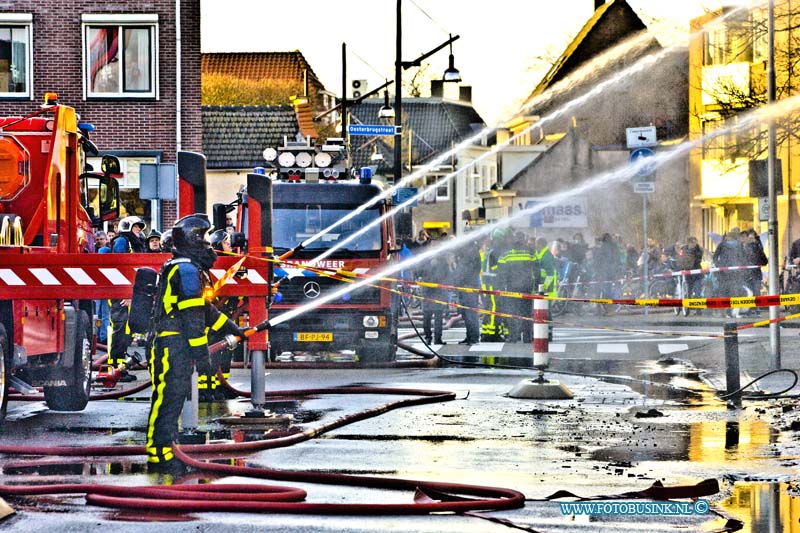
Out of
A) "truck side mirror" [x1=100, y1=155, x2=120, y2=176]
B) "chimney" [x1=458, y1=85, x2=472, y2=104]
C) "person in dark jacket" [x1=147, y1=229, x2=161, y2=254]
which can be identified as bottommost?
"person in dark jacket" [x1=147, y1=229, x2=161, y2=254]

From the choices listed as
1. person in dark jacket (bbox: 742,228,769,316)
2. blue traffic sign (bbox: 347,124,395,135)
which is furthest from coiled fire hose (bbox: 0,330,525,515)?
person in dark jacket (bbox: 742,228,769,316)

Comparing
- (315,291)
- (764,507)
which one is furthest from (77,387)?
(764,507)

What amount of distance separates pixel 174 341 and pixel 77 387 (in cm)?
411

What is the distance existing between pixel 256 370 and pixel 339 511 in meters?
4.68

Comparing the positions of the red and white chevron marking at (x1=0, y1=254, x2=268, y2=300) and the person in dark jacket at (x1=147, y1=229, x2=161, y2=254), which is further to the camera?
the person in dark jacket at (x1=147, y1=229, x2=161, y2=254)

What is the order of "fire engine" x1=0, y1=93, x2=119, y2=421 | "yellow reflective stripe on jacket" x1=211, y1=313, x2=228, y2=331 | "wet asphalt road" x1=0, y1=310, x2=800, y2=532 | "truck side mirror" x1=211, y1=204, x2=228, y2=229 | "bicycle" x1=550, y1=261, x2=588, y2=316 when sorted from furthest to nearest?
"bicycle" x1=550, y1=261, x2=588, y2=316 → "truck side mirror" x1=211, y1=204, x2=228, y2=229 → "fire engine" x1=0, y1=93, x2=119, y2=421 → "yellow reflective stripe on jacket" x1=211, y1=313, x2=228, y2=331 → "wet asphalt road" x1=0, y1=310, x2=800, y2=532

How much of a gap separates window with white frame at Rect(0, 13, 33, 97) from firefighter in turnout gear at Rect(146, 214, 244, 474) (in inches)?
934

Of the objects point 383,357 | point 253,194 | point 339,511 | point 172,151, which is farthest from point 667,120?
point 339,511

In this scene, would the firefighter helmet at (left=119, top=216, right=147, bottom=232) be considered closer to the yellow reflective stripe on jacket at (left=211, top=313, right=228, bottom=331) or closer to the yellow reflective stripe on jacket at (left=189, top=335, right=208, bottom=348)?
the yellow reflective stripe on jacket at (left=211, top=313, right=228, bottom=331)

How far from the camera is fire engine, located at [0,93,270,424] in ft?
42.6

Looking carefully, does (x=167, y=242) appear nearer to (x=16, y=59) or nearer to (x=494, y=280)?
(x=494, y=280)

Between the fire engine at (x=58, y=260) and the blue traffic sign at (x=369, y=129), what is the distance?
14.8 metres

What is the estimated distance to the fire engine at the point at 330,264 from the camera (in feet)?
66.5

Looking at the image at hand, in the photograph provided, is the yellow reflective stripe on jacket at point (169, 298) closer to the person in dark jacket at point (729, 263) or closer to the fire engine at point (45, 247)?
the fire engine at point (45, 247)
